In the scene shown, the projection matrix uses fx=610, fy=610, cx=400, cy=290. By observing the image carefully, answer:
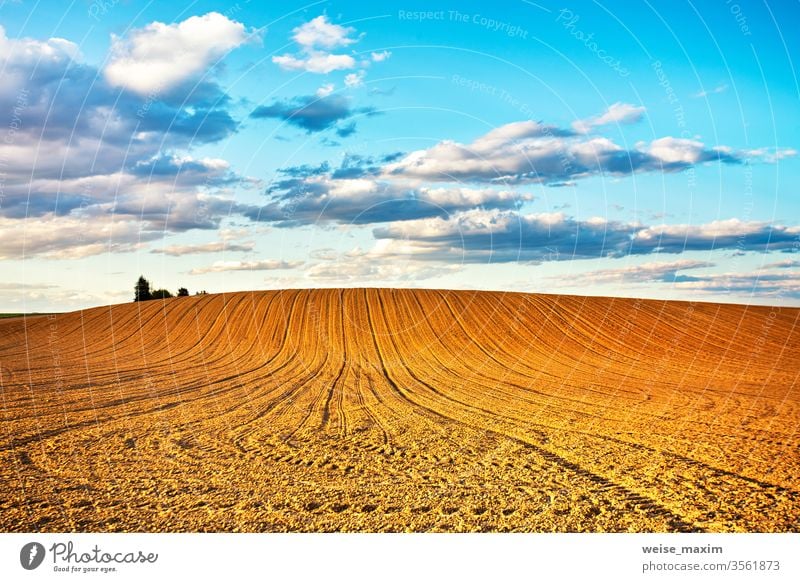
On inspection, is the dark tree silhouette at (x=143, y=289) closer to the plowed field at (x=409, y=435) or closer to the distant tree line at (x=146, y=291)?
the distant tree line at (x=146, y=291)

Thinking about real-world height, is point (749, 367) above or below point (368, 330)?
below

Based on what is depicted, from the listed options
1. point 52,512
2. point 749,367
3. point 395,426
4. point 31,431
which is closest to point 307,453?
point 395,426

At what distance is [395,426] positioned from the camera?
1792 cm

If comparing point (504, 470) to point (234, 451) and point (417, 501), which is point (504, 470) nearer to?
point (417, 501)

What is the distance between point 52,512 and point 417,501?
6.19 m
